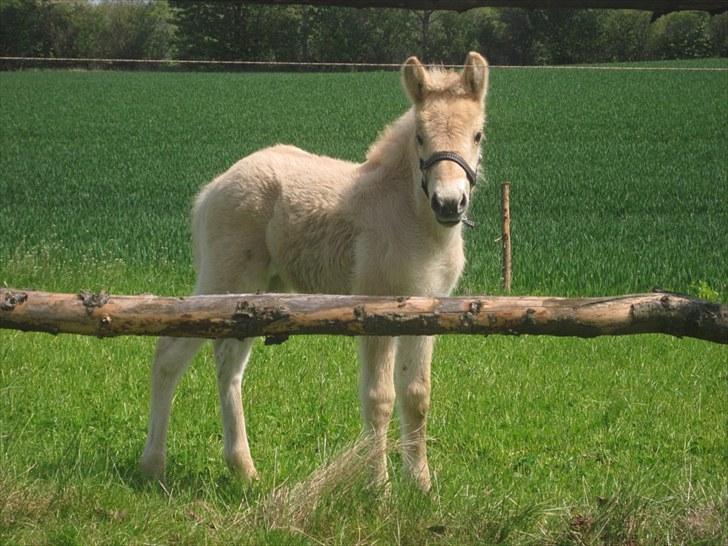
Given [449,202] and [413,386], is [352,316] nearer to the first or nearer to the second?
[449,202]

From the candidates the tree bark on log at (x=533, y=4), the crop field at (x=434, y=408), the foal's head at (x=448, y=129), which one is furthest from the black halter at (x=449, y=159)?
the crop field at (x=434, y=408)

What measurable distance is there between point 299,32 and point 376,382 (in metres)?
31.0

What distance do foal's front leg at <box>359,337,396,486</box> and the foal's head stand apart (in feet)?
3.11

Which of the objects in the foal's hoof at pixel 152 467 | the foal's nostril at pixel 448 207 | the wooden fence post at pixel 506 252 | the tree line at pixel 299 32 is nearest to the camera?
the foal's nostril at pixel 448 207

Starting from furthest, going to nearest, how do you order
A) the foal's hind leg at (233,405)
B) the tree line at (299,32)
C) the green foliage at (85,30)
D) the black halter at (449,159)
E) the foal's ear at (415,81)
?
the tree line at (299,32)
the green foliage at (85,30)
the foal's hind leg at (233,405)
the foal's ear at (415,81)
the black halter at (449,159)

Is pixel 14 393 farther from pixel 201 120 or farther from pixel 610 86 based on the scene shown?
pixel 610 86

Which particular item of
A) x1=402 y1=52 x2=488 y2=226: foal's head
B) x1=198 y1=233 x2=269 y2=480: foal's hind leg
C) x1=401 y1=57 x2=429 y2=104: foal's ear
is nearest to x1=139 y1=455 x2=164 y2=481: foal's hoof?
x1=198 y1=233 x2=269 y2=480: foal's hind leg

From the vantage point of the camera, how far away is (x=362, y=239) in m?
6.44

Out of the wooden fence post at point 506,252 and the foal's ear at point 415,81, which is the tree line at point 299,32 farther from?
the foal's ear at point 415,81

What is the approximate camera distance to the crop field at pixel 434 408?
16.6 ft

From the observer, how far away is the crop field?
200 inches

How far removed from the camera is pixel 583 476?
647cm

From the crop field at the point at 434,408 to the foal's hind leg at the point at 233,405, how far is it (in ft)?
0.58

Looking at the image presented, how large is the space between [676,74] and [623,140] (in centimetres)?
1774
